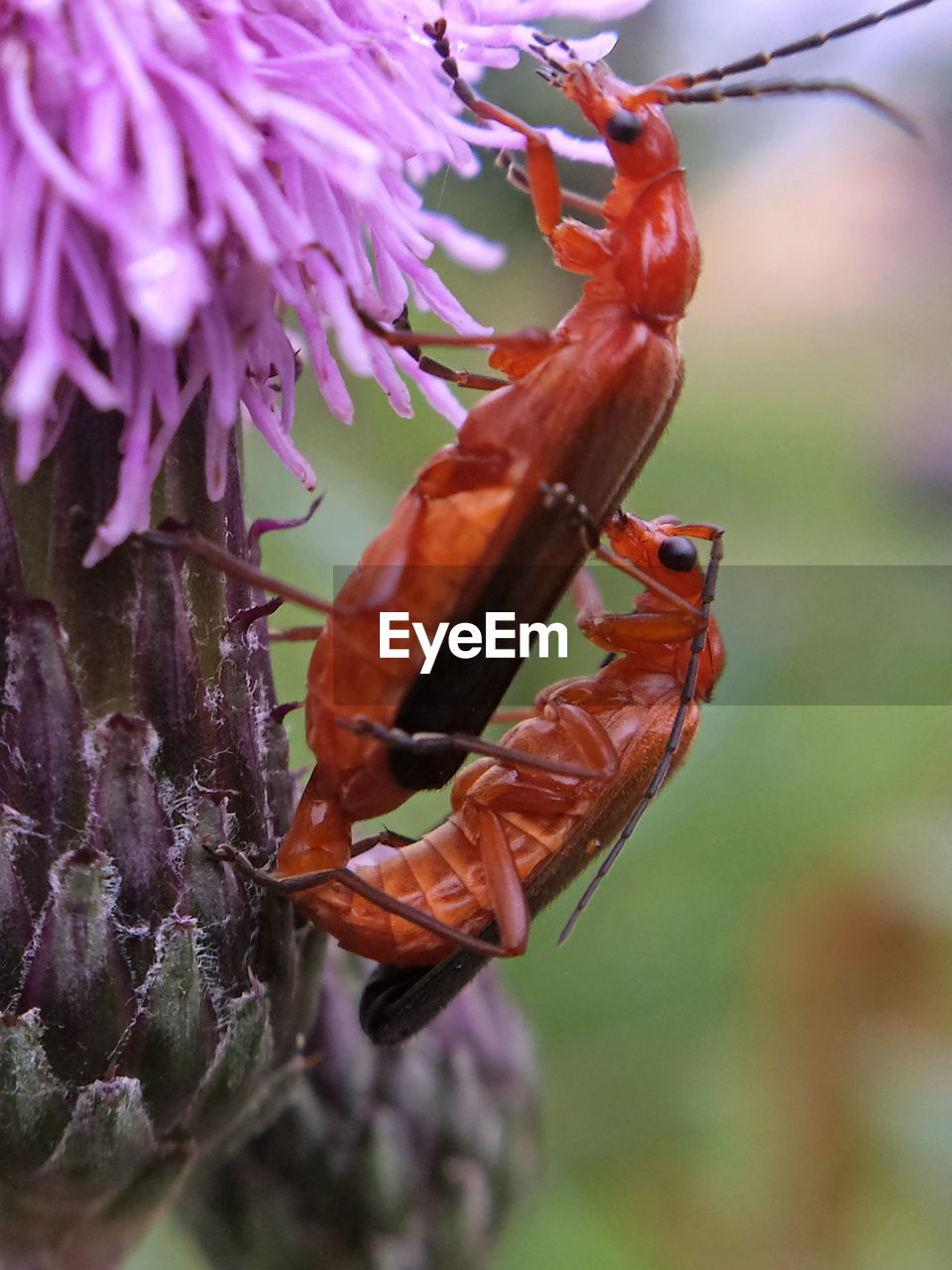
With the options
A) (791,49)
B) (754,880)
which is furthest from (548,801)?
(754,880)

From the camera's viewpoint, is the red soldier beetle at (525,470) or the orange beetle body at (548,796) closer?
the red soldier beetle at (525,470)

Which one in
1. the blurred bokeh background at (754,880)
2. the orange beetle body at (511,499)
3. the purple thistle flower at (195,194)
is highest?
the purple thistle flower at (195,194)

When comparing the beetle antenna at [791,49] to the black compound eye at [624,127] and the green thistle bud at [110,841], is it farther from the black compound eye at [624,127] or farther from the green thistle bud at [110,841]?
the green thistle bud at [110,841]

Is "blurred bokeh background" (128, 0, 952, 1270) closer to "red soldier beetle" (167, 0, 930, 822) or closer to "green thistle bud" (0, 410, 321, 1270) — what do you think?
"green thistle bud" (0, 410, 321, 1270)

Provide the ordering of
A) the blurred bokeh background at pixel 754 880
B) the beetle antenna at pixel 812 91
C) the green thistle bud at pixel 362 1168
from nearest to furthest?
the beetle antenna at pixel 812 91, the green thistle bud at pixel 362 1168, the blurred bokeh background at pixel 754 880

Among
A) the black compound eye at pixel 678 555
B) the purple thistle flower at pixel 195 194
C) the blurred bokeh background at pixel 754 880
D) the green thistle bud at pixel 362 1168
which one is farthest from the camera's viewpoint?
the blurred bokeh background at pixel 754 880

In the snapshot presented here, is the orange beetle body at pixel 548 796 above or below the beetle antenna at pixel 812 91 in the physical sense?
below

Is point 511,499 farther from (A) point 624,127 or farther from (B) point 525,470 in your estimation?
(A) point 624,127

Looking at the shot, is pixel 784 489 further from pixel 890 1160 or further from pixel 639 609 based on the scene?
pixel 639 609

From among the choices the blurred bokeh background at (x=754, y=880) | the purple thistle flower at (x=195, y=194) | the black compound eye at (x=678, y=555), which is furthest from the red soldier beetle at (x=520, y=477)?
the blurred bokeh background at (x=754, y=880)

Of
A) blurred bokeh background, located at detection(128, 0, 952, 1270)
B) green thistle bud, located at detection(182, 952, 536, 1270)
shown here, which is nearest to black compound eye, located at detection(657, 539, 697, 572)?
green thistle bud, located at detection(182, 952, 536, 1270)
